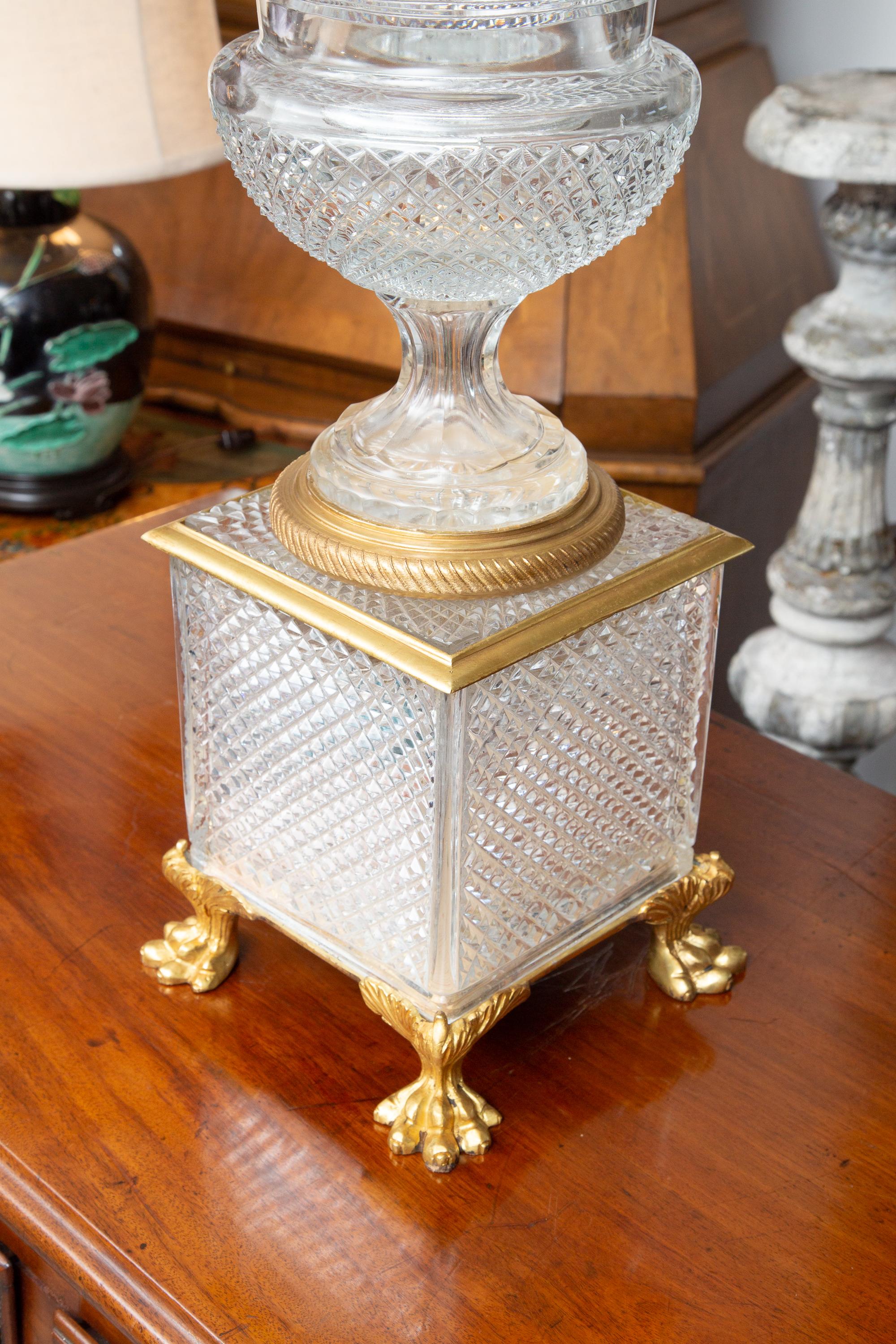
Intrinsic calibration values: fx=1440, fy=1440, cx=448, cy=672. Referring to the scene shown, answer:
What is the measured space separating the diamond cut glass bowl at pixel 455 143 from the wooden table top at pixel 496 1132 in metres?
0.25

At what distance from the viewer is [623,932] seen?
725mm

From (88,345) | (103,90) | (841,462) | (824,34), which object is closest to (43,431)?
(88,345)

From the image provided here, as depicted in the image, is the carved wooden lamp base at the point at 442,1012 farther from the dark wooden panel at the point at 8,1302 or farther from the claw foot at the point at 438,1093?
the dark wooden panel at the point at 8,1302

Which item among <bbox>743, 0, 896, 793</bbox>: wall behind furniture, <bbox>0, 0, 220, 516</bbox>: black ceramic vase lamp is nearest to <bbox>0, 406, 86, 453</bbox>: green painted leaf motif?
<bbox>0, 0, 220, 516</bbox>: black ceramic vase lamp

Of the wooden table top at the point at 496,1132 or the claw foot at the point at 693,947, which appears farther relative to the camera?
the claw foot at the point at 693,947

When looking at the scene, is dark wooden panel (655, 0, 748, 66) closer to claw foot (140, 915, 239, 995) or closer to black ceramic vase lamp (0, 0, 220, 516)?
black ceramic vase lamp (0, 0, 220, 516)

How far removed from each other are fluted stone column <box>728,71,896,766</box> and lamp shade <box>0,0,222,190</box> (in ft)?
1.41

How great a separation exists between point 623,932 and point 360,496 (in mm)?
282

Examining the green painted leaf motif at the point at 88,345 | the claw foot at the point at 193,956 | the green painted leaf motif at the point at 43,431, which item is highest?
the green painted leaf motif at the point at 88,345

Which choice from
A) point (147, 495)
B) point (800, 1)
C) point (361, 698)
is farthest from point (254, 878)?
point (800, 1)

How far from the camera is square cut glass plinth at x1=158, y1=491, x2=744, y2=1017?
0.55m

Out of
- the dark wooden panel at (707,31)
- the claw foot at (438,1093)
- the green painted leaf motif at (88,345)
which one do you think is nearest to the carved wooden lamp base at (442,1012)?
the claw foot at (438,1093)

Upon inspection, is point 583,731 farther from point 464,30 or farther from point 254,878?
point 464,30

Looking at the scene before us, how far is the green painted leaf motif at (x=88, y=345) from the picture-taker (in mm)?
1343
